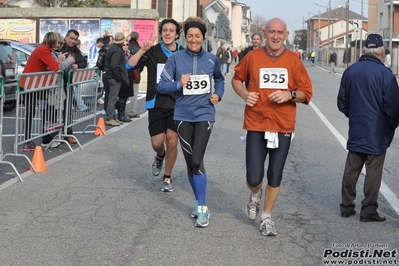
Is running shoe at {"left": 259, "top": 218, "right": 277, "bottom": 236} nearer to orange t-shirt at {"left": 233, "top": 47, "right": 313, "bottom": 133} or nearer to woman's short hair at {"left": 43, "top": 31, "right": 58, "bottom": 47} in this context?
orange t-shirt at {"left": 233, "top": 47, "right": 313, "bottom": 133}

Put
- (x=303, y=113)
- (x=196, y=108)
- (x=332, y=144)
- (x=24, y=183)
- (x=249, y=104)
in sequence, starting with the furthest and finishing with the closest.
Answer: (x=303, y=113) < (x=332, y=144) < (x=24, y=183) < (x=196, y=108) < (x=249, y=104)

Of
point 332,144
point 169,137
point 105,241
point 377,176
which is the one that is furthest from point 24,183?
point 332,144

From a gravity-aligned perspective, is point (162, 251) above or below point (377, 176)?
below

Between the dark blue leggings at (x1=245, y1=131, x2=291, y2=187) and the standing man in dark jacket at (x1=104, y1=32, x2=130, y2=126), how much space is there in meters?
8.27

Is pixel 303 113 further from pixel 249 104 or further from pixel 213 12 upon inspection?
pixel 213 12

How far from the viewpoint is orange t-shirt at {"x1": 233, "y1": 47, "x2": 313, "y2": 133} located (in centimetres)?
611

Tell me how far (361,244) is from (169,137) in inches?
105

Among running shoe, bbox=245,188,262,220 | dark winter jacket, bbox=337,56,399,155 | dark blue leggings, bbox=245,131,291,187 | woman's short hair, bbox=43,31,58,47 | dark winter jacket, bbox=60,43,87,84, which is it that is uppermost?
woman's short hair, bbox=43,31,58,47

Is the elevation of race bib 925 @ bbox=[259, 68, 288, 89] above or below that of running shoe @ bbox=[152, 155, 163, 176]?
above

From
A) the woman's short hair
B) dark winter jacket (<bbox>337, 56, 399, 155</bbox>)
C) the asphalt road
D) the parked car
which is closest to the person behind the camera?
the asphalt road

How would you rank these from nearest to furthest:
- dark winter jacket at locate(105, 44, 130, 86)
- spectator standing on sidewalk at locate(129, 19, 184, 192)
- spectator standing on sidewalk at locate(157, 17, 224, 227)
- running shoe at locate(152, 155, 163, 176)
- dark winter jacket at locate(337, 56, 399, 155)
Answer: spectator standing on sidewalk at locate(157, 17, 224, 227) → dark winter jacket at locate(337, 56, 399, 155) → spectator standing on sidewalk at locate(129, 19, 184, 192) → running shoe at locate(152, 155, 163, 176) → dark winter jacket at locate(105, 44, 130, 86)

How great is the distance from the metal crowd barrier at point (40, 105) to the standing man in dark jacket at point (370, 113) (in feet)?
15.8

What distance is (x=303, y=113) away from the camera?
1895 cm

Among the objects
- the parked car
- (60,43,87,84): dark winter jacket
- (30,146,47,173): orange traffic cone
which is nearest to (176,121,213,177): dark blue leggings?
(30,146,47,173): orange traffic cone
